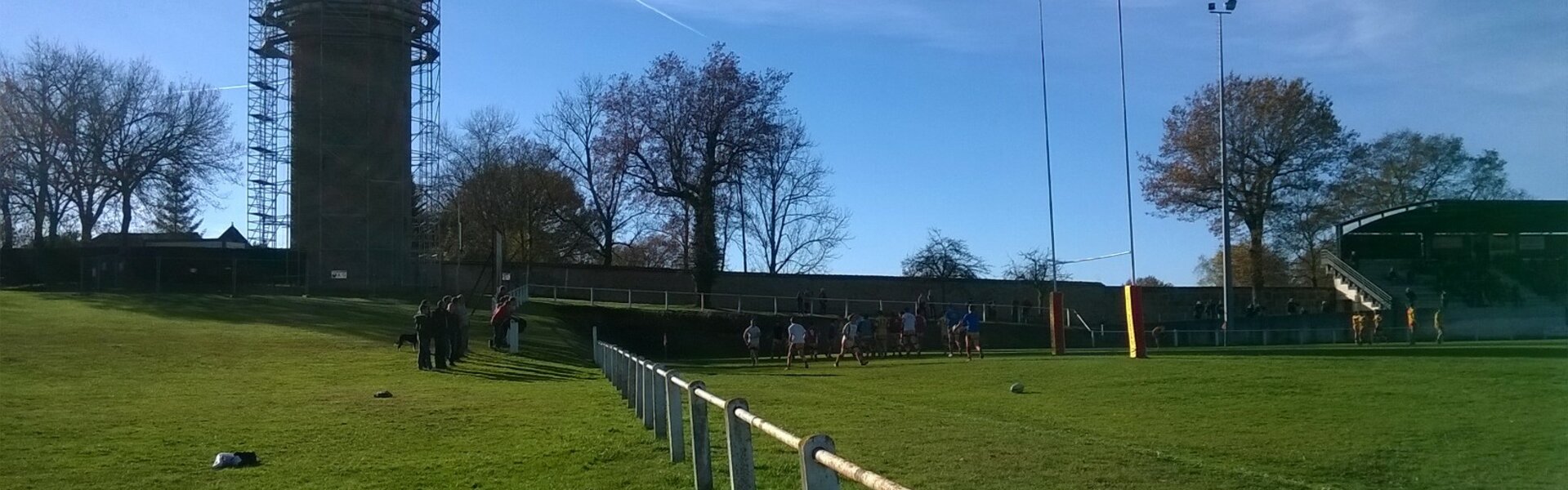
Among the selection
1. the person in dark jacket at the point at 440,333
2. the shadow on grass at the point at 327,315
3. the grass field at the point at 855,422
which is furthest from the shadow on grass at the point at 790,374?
the person in dark jacket at the point at 440,333

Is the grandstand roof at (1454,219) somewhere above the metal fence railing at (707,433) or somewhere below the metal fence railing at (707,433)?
above

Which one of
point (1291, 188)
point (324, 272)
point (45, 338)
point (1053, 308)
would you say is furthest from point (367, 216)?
point (1291, 188)

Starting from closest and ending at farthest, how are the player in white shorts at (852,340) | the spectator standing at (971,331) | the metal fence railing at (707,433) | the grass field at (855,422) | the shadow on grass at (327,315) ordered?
the metal fence railing at (707,433) → the grass field at (855,422) → the player in white shorts at (852,340) → the spectator standing at (971,331) → the shadow on grass at (327,315)

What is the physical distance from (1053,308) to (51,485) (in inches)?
1073

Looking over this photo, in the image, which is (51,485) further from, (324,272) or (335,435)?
(324,272)

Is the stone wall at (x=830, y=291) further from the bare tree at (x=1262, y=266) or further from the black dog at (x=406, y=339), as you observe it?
the black dog at (x=406, y=339)

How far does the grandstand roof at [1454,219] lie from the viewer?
97.3 ft

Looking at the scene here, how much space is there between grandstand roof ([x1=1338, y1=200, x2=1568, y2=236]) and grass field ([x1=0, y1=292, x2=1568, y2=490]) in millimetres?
3606

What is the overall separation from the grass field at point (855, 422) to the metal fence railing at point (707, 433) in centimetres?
34

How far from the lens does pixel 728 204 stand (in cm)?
6162

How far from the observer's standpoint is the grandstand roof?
29.7 metres

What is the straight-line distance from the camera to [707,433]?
9.39 m

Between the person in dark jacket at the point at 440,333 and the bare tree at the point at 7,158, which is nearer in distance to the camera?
the person in dark jacket at the point at 440,333

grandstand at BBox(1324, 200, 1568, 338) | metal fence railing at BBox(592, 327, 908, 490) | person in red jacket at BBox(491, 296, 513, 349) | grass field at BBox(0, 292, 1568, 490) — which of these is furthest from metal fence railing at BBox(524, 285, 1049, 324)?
metal fence railing at BBox(592, 327, 908, 490)
